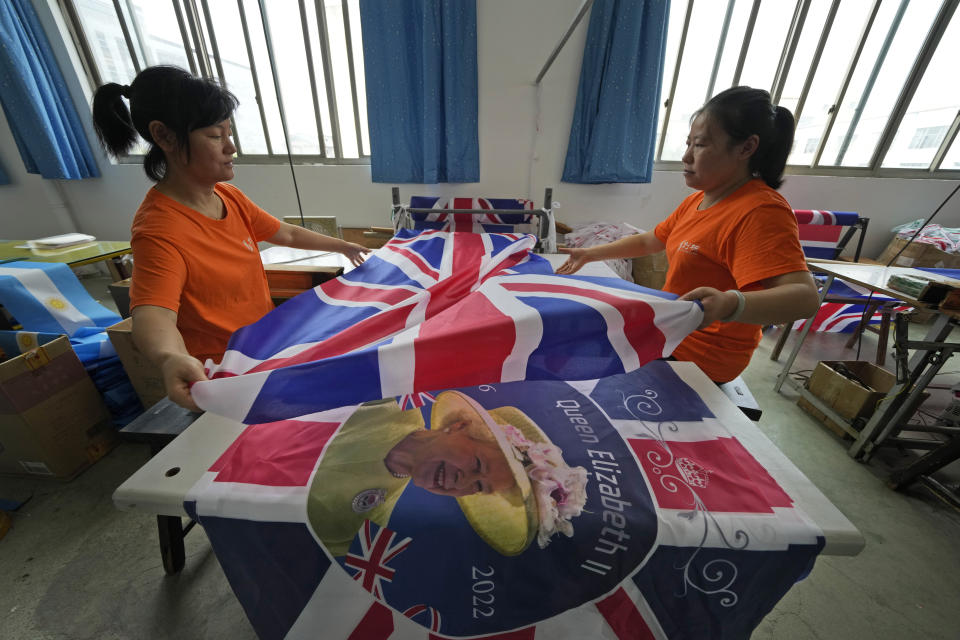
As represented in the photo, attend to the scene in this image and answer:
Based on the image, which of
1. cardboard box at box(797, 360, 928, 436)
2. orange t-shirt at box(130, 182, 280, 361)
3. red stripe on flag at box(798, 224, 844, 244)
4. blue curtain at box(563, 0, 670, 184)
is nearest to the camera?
orange t-shirt at box(130, 182, 280, 361)

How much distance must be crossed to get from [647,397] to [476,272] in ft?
2.52

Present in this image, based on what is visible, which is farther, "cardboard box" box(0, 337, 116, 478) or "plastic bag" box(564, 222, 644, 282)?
"plastic bag" box(564, 222, 644, 282)

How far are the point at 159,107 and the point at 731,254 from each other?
1.53 m

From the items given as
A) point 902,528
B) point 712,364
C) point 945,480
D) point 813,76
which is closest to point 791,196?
point 813,76

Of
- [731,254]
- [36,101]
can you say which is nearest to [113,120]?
[731,254]

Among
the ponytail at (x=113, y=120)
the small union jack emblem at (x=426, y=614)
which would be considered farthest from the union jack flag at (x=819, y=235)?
the ponytail at (x=113, y=120)

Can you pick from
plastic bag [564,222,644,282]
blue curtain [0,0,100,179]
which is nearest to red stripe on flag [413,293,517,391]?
plastic bag [564,222,644,282]

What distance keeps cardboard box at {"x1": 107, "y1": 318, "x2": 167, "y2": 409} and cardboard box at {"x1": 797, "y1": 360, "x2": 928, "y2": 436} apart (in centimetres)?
329

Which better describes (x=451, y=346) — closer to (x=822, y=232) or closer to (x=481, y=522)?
(x=481, y=522)

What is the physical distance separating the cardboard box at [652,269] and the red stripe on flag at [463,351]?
2600 mm

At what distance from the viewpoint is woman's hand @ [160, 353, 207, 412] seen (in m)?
0.65

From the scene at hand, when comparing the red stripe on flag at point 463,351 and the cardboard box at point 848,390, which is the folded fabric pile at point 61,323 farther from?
the cardboard box at point 848,390

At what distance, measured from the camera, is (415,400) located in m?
0.80

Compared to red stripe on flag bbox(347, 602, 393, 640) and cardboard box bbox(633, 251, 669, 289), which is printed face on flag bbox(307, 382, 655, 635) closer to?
red stripe on flag bbox(347, 602, 393, 640)
